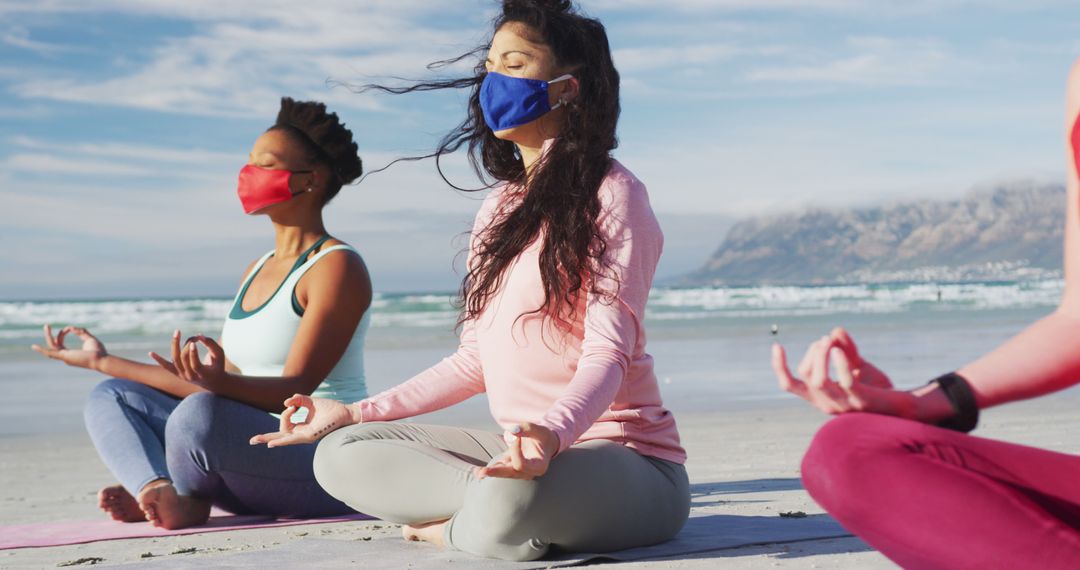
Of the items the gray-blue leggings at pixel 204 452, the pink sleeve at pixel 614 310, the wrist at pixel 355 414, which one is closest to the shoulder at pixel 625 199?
the pink sleeve at pixel 614 310

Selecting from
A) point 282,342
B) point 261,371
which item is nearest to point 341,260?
point 282,342

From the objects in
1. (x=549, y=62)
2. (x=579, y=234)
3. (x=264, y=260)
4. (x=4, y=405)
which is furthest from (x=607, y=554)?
(x=4, y=405)

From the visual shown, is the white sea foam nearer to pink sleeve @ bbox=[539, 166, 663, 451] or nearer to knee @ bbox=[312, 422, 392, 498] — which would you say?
knee @ bbox=[312, 422, 392, 498]

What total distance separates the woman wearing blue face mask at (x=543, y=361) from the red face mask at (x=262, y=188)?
1.28 m

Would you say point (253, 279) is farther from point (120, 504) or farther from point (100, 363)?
point (120, 504)

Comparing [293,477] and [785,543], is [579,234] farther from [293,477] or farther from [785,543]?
[293,477]

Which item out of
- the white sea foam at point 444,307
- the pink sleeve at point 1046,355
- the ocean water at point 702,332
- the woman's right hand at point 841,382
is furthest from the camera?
the white sea foam at point 444,307

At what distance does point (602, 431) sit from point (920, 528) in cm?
162

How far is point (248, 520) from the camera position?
458cm

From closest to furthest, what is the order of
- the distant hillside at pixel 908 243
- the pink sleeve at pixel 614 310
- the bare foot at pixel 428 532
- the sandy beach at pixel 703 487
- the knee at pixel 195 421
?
the pink sleeve at pixel 614 310 → the sandy beach at pixel 703 487 → the bare foot at pixel 428 532 → the knee at pixel 195 421 → the distant hillside at pixel 908 243

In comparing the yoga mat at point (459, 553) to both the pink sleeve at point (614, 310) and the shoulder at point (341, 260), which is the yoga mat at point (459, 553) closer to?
the pink sleeve at point (614, 310)

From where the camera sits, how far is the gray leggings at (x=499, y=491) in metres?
3.23

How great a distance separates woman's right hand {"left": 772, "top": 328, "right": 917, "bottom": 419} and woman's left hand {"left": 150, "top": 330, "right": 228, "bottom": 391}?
2.31m

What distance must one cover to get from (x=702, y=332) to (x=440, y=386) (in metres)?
19.2
